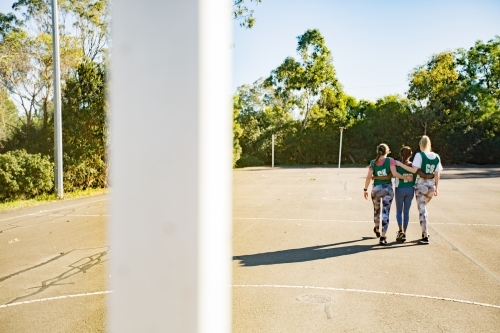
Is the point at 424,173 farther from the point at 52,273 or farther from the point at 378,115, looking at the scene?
the point at 378,115

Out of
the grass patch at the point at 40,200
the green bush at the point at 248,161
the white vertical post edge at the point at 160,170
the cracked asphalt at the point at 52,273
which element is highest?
the white vertical post edge at the point at 160,170

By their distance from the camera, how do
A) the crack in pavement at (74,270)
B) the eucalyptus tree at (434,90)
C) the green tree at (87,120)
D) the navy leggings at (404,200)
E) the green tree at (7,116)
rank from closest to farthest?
1. the crack in pavement at (74,270)
2. the navy leggings at (404,200)
3. the green tree at (87,120)
4. the green tree at (7,116)
5. the eucalyptus tree at (434,90)

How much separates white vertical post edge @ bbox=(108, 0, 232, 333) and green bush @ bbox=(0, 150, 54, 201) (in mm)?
16810

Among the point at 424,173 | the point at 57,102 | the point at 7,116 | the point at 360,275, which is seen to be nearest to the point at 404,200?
the point at 424,173

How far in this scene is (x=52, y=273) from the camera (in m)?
6.45

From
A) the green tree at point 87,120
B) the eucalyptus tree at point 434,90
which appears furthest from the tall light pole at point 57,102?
the eucalyptus tree at point 434,90

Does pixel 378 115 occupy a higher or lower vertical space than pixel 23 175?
higher

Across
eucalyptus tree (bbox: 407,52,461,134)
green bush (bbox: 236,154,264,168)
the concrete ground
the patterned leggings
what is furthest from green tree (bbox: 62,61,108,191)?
eucalyptus tree (bbox: 407,52,461,134)

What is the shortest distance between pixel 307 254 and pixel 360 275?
4.80 feet

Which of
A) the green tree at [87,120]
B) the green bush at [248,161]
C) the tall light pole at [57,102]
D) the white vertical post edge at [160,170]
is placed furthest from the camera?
the green bush at [248,161]

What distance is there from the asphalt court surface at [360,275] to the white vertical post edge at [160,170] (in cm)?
342

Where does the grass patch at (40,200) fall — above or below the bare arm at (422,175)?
below

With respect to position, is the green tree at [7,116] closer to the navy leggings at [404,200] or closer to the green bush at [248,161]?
the navy leggings at [404,200]

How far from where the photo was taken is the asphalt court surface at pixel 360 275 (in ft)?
14.7
